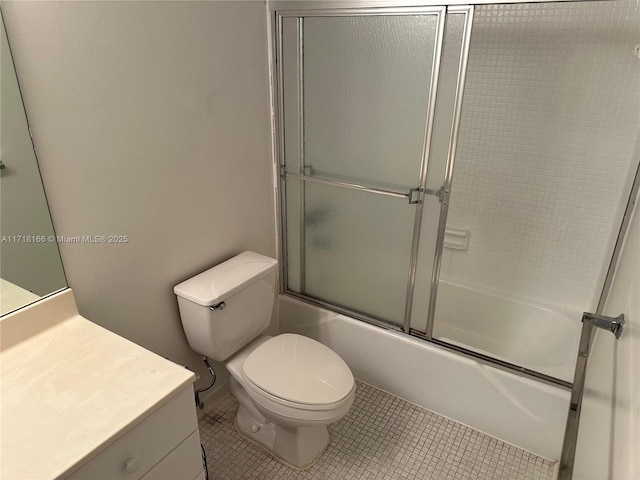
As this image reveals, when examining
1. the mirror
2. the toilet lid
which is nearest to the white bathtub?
the toilet lid

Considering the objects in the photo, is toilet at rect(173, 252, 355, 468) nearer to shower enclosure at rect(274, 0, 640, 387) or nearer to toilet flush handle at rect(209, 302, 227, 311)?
toilet flush handle at rect(209, 302, 227, 311)

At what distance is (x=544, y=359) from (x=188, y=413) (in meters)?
1.48

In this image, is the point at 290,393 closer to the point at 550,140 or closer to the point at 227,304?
the point at 227,304

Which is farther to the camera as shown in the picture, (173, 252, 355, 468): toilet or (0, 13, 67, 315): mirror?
(173, 252, 355, 468): toilet

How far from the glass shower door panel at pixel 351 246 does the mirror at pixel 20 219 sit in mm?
1090

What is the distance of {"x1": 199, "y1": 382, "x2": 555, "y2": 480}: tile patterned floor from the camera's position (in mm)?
1776

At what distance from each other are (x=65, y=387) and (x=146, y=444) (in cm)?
25

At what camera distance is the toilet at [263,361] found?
5.25 ft

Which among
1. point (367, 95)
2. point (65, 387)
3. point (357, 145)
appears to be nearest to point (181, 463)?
point (65, 387)

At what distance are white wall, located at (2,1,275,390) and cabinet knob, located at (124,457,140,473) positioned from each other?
23.6 inches

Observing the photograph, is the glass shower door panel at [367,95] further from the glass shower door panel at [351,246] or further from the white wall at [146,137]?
the white wall at [146,137]

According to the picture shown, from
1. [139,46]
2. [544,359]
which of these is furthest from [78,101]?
[544,359]

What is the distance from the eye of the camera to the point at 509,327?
212cm

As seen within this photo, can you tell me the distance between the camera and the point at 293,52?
6.26 feet
